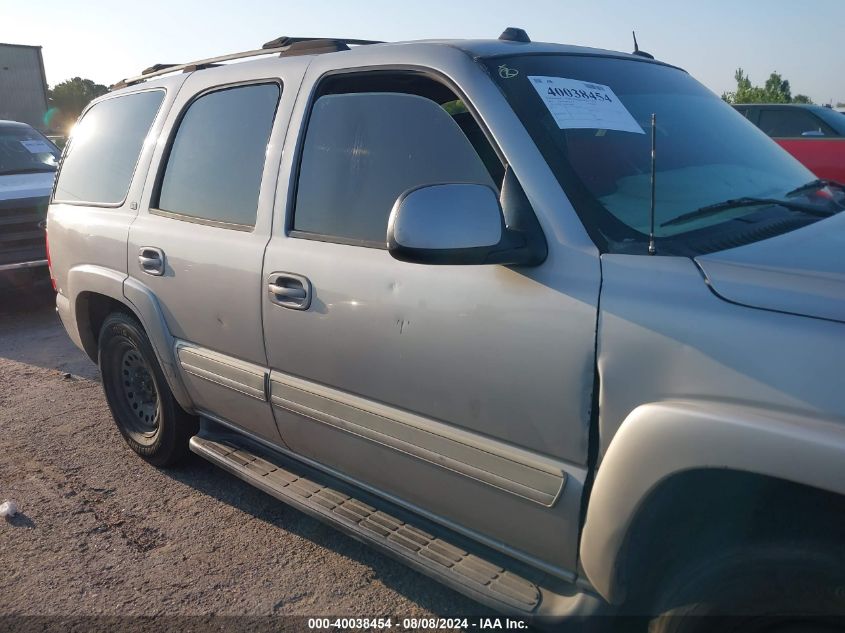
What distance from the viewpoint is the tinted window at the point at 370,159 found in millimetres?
2557

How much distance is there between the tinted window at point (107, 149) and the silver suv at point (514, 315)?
10.2 inches

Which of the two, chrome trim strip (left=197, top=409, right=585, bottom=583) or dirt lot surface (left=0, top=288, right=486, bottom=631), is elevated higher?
chrome trim strip (left=197, top=409, right=585, bottom=583)

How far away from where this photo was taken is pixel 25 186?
27.1 ft

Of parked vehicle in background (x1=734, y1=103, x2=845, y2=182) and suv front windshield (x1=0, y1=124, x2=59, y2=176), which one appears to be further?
suv front windshield (x1=0, y1=124, x2=59, y2=176)

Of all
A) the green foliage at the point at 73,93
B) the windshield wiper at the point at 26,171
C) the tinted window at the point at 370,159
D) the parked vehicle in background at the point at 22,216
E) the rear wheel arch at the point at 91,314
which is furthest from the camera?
the green foliage at the point at 73,93

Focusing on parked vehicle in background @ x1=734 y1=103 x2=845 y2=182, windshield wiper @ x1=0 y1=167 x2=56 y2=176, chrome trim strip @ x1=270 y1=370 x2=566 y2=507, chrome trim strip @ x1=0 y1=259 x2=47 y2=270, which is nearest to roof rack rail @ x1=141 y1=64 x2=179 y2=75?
chrome trim strip @ x1=270 y1=370 x2=566 y2=507

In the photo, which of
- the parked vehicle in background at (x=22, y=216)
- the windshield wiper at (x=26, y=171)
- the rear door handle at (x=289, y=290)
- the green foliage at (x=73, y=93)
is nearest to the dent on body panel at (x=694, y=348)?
the rear door handle at (x=289, y=290)

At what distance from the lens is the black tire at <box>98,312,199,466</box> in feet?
12.6

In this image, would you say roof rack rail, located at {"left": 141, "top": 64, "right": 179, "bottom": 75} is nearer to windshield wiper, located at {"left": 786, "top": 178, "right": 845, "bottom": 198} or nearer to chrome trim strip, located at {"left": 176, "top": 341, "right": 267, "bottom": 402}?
chrome trim strip, located at {"left": 176, "top": 341, "right": 267, "bottom": 402}

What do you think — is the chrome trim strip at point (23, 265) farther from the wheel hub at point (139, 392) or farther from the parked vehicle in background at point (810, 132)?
the parked vehicle in background at point (810, 132)

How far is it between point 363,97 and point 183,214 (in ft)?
3.65

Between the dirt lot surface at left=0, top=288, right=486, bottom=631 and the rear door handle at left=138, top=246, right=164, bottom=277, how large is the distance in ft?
3.66

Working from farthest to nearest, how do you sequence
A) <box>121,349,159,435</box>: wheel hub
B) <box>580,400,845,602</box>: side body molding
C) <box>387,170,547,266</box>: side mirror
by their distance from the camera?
<box>121,349,159,435</box>: wheel hub < <box>387,170,547,266</box>: side mirror < <box>580,400,845,602</box>: side body molding

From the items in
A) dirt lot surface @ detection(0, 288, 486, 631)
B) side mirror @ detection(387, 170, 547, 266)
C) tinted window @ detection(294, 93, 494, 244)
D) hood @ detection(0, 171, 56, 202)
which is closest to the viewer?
side mirror @ detection(387, 170, 547, 266)
